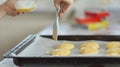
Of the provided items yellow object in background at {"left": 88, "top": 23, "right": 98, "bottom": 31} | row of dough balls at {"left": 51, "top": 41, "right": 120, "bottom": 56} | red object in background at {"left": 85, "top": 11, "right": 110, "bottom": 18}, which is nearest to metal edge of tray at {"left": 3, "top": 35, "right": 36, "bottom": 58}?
row of dough balls at {"left": 51, "top": 41, "right": 120, "bottom": 56}

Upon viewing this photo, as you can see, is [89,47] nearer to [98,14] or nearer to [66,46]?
[66,46]

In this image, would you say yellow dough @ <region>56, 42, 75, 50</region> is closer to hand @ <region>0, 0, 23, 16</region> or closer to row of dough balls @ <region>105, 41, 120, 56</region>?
row of dough balls @ <region>105, 41, 120, 56</region>

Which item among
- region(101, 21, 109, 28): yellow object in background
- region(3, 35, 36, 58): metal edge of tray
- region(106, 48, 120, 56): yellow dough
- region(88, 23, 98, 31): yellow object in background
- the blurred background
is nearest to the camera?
region(3, 35, 36, 58): metal edge of tray

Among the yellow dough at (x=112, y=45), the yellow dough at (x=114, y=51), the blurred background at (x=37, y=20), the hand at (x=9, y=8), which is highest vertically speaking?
the hand at (x=9, y=8)

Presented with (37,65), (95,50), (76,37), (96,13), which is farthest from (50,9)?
(37,65)

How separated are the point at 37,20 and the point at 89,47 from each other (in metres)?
1.99

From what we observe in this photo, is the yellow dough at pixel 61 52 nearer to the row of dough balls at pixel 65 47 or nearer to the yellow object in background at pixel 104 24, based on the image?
the row of dough balls at pixel 65 47

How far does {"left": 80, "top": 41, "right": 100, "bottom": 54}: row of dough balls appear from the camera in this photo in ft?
4.97

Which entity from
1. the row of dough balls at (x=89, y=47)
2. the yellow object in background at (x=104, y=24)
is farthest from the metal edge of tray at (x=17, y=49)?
the yellow object in background at (x=104, y=24)

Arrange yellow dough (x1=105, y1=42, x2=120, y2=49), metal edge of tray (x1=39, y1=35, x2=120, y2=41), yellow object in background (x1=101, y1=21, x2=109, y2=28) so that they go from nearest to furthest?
yellow dough (x1=105, y1=42, x2=120, y2=49), metal edge of tray (x1=39, y1=35, x2=120, y2=41), yellow object in background (x1=101, y1=21, x2=109, y2=28)

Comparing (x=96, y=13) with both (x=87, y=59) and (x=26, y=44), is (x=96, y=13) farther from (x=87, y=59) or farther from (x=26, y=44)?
(x=87, y=59)

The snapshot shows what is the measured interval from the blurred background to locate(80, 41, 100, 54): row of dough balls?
1797mm

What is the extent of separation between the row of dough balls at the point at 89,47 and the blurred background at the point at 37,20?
180 centimetres

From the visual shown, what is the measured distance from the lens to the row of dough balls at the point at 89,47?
1.51m
